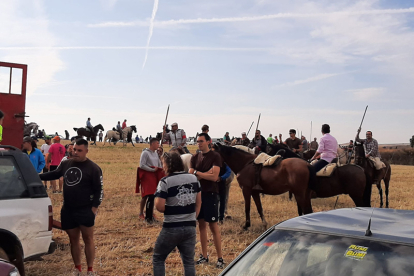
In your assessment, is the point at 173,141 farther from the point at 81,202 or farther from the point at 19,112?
the point at 81,202

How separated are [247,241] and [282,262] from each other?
5480 millimetres

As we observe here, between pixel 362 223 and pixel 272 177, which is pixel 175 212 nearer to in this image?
pixel 362 223

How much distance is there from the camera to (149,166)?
9961mm

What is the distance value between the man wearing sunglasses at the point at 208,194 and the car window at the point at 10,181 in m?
2.44

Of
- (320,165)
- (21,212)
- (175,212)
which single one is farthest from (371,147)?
(21,212)

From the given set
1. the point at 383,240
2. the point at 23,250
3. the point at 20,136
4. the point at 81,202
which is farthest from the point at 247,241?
the point at 383,240

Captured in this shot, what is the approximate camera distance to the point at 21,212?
15.8ft

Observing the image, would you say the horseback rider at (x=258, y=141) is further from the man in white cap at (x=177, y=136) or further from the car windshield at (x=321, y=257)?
the car windshield at (x=321, y=257)

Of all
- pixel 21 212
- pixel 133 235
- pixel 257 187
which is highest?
pixel 21 212

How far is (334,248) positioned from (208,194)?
3.85 meters

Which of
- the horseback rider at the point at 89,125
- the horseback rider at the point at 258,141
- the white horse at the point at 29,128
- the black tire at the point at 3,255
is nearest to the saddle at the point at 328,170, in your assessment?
the horseback rider at the point at 258,141

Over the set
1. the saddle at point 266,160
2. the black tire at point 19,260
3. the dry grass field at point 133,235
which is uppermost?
the saddle at point 266,160

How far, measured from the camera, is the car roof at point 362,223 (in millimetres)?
2752

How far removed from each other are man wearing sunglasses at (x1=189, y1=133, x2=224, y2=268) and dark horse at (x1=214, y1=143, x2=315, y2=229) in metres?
2.92
